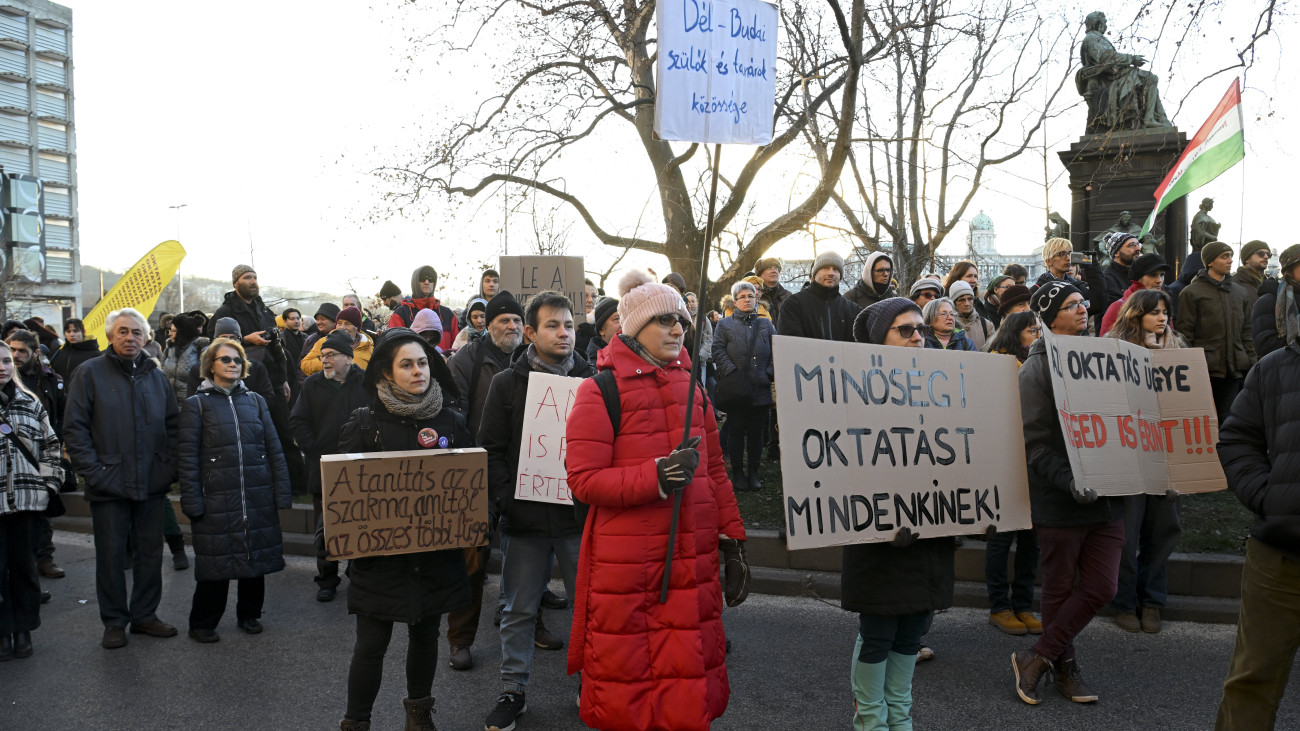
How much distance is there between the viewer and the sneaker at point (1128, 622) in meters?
5.41

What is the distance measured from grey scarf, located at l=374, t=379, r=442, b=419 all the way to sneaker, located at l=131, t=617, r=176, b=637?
3.00m

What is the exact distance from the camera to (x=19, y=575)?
5629mm

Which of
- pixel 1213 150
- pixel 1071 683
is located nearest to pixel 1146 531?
pixel 1071 683

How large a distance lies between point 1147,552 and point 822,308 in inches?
124

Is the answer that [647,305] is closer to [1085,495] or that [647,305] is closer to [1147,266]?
[1085,495]

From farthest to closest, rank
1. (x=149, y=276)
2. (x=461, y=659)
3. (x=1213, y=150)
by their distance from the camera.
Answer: (x=149, y=276), (x=1213, y=150), (x=461, y=659)

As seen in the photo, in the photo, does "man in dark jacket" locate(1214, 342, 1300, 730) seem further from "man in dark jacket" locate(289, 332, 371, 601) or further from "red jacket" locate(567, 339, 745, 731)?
"man in dark jacket" locate(289, 332, 371, 601)

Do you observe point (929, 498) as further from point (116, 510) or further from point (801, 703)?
point (116, 510)

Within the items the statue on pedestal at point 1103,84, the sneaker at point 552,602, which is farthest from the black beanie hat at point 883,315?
the statue on pedestal at point 1103,84

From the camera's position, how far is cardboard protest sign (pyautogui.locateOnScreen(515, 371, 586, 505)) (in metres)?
4.56

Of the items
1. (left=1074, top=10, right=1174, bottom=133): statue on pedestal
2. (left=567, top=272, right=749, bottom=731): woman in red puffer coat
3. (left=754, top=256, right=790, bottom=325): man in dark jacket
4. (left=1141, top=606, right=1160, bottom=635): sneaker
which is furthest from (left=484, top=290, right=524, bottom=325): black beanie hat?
(left=1074, top=10, right=1174, bottom=133): statue on pedestal

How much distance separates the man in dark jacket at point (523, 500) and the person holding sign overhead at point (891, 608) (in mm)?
1428

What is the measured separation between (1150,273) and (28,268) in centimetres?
7068

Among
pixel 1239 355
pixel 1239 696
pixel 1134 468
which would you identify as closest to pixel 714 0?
pixel 1134 468
